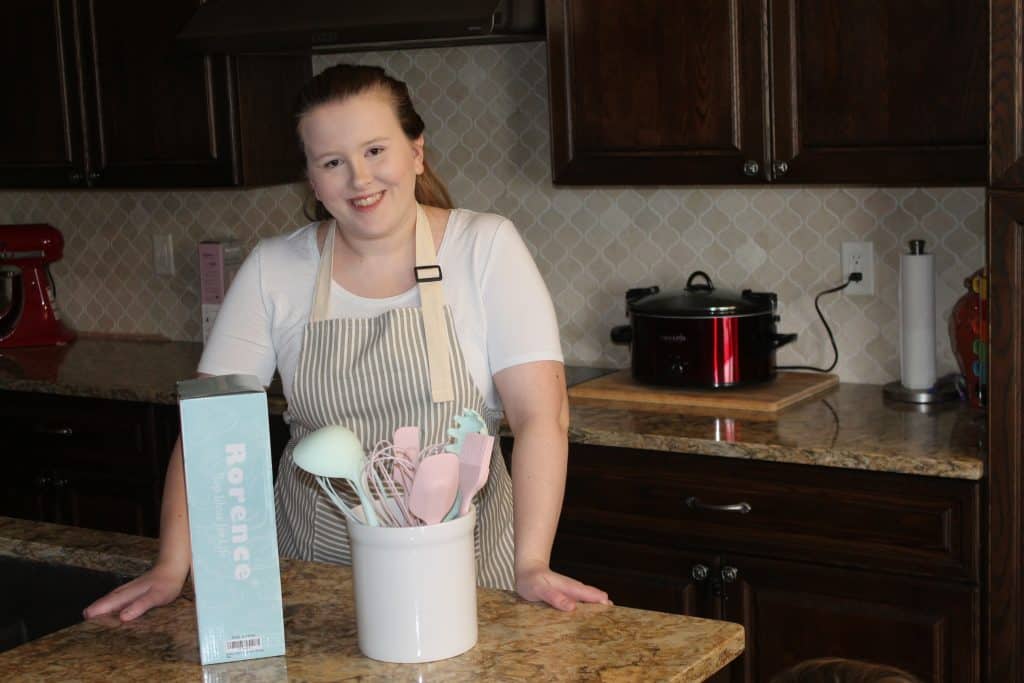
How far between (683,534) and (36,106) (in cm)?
210

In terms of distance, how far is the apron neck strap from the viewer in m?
2.05

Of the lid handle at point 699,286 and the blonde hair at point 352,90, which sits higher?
the blonde hair at point 352,90

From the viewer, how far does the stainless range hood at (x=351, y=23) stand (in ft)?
9.25

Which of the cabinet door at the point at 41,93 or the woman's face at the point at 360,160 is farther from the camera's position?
the cabinet door at the point at 41,93

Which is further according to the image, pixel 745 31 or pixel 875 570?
pixel 745 31

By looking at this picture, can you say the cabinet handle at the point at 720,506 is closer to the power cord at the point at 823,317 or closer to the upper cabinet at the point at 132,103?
the power cord at the point at 823,317

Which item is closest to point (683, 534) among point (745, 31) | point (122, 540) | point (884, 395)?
point (884, 395)

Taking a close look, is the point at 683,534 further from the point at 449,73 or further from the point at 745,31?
the point at 449,73

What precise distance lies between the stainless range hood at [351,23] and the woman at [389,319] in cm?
69

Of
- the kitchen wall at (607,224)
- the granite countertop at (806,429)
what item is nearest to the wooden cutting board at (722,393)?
the granite countertop at (806,429)

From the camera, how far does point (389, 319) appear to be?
6.81ft

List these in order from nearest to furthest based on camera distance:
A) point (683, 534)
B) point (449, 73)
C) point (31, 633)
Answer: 1. point (31, 633)
2. point (683, 534)
3. point (449, 73)

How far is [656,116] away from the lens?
284 cm

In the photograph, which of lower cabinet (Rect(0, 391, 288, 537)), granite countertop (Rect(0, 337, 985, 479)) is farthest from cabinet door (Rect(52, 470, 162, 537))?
granite countertop (Rect(0, 337, 985, 479))
